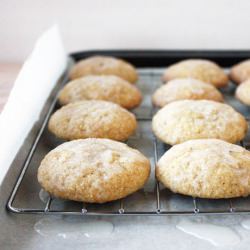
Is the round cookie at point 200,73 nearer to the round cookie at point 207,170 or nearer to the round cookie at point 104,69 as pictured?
the round cookie at point 104,69

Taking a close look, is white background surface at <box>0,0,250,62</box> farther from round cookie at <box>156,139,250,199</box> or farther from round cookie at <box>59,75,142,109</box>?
round cookie at <box>156,139,250,199</box>

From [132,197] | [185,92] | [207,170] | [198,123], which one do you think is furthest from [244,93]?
[132,197]

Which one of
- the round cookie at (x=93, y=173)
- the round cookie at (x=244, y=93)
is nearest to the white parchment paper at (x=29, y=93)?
the round cookie at (x=93, y=173)

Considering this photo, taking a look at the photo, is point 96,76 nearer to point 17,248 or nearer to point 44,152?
point 44,152

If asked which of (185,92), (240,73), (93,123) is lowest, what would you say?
(240,73)

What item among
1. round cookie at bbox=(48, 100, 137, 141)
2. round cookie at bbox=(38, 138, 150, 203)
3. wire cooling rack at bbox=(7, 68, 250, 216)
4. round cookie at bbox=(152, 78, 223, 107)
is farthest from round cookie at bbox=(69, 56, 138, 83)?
round cookie at bbox=(38, 138, 150, 203)

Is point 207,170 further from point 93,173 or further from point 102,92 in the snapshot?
point 102,92

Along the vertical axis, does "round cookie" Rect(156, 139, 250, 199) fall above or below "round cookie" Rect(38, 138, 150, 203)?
below
